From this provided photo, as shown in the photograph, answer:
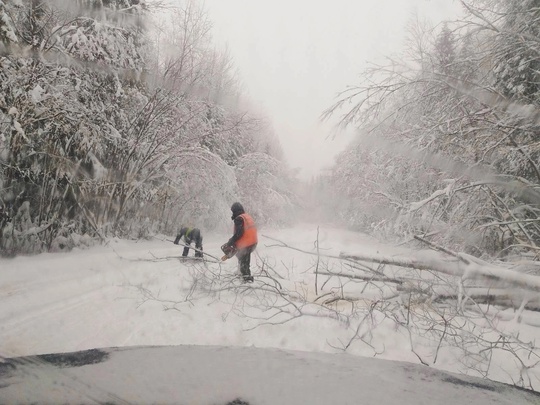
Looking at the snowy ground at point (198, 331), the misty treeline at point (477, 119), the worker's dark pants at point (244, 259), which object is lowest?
the snowy ground at point (198, 331)

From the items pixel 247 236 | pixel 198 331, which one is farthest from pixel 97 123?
pixel 198 331

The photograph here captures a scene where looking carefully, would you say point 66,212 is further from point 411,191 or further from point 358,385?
point 411,191

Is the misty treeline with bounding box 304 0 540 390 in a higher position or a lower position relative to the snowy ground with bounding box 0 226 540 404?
higher

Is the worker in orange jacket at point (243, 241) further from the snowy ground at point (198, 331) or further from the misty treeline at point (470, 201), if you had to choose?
the misty treeline at point (470, 201)

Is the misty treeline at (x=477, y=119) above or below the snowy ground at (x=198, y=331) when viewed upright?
above

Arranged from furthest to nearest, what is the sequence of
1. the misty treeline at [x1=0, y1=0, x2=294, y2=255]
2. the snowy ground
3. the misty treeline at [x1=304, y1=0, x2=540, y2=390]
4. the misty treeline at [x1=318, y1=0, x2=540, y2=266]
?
the misty treeline at [x1=0, y1=0, x2=294, y2=255], the misty treeline at [x1=318, y1=0, x2=540, y2=266], the misty treeline at [x1=304, y1=0, x2=540, y2=390], the snowy ground

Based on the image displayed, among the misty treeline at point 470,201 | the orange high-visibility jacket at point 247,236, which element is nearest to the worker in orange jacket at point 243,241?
the orange high-visibility jacket at point 247,236

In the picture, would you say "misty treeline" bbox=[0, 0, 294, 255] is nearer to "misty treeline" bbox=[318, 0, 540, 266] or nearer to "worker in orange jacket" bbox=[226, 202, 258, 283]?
"worker in orange jacket" bbox=[226, 202, 258, 283]

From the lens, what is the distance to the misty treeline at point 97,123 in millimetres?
6882

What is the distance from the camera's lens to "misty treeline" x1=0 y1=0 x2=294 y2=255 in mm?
6882

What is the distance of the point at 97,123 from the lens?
30.4 ft

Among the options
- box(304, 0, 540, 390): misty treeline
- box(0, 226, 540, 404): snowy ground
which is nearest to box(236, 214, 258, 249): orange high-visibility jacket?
box(0, 226, 540, 404): snowy ground

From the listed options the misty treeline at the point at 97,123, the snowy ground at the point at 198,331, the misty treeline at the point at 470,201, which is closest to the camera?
the snowy ground at the point at 198,331

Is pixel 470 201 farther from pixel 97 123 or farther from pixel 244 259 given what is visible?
pixel 97 123
